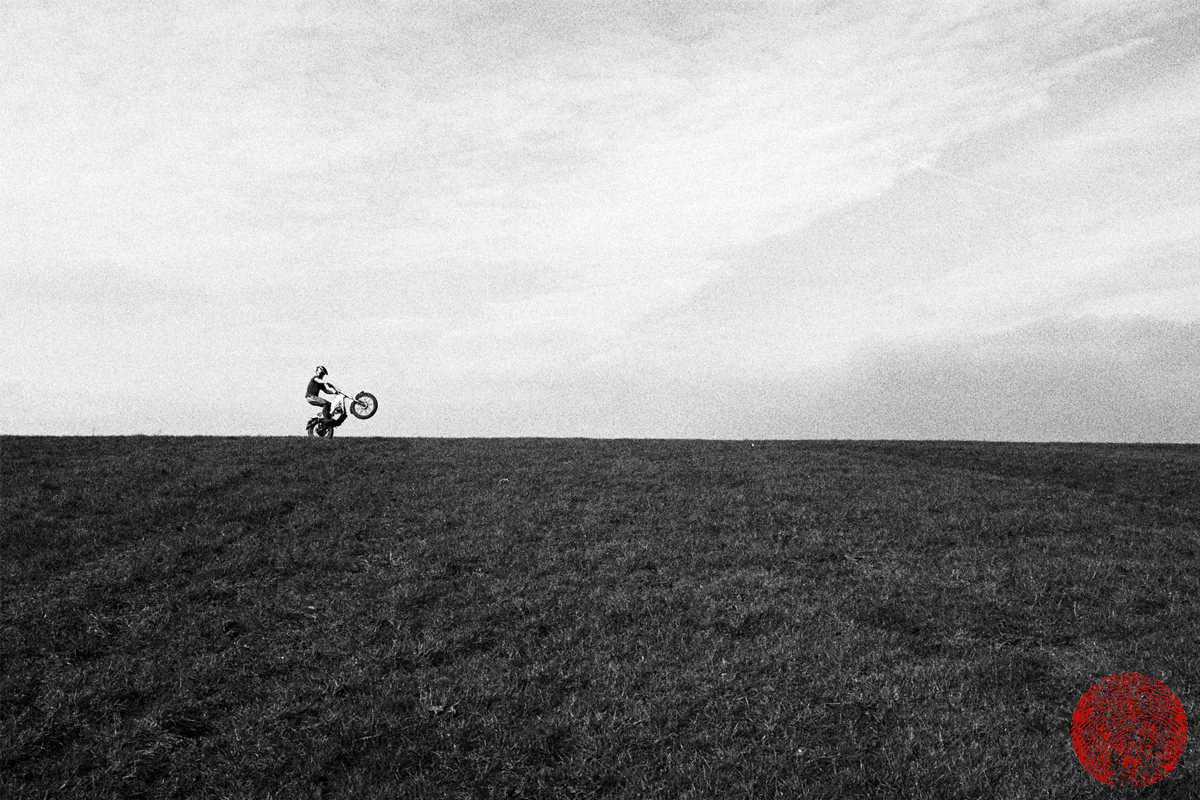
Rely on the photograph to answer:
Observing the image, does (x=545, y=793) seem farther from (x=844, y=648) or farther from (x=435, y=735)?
(x=844, y=648)

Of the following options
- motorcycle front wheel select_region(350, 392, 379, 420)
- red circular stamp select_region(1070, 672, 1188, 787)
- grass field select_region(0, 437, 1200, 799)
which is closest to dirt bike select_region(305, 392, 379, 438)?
motorcycle front wheel select_region(350, 392, 379, 420)

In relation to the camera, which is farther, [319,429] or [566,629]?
[319,429]

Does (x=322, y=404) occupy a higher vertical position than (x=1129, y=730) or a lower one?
higher

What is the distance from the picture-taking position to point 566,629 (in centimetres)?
1381

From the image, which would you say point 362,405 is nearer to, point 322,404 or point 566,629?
point 322,404

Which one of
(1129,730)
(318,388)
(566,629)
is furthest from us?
(318,388)

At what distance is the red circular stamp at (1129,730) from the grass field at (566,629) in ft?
0.72

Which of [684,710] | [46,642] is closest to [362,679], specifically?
[684,710]

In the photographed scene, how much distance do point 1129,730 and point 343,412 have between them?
30.3 m

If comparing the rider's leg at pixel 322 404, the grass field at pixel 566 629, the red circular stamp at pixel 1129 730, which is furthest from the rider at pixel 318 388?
the red circular stamp at pixel 1129 730

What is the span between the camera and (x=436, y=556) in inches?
697

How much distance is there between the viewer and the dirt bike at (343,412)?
110 ft

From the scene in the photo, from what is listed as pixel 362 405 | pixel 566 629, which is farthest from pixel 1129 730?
pixel 362 405

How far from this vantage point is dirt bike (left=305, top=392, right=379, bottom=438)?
33625 mm
